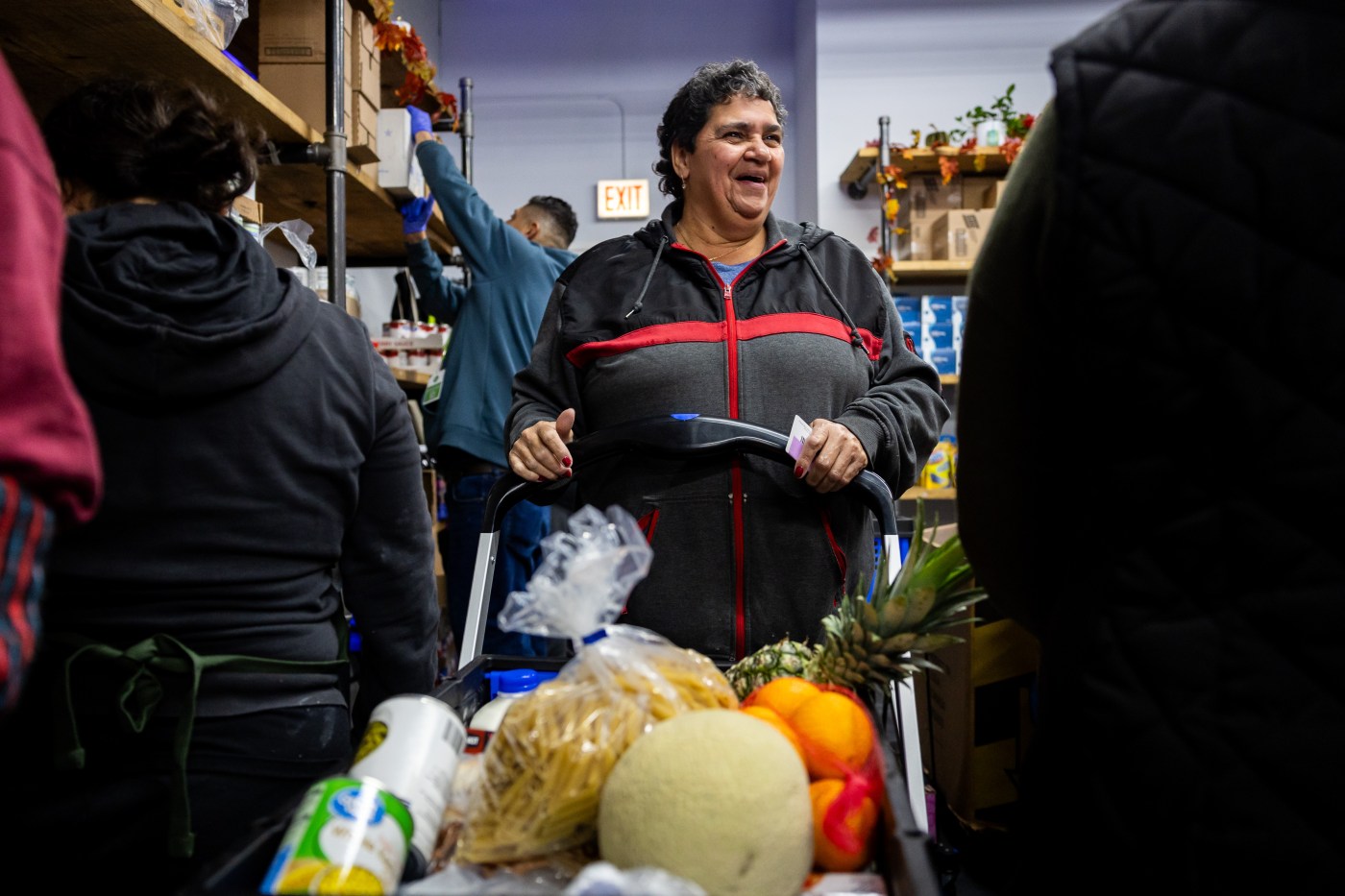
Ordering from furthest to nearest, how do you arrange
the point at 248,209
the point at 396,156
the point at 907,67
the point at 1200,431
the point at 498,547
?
the point at 907,67
the point at 396,156
the point at 498,547
the point at 248,209
the point at 1200,431

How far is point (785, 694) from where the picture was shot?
942mm

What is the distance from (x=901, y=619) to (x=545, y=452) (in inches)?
27.0

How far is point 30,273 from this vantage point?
0.61 meters

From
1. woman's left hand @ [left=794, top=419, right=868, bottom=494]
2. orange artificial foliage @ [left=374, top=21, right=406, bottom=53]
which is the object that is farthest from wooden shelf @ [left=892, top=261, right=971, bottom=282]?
woman's left hand @ [left=794, top=419, right=868, bottom=494]

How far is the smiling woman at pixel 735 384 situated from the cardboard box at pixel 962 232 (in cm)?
327

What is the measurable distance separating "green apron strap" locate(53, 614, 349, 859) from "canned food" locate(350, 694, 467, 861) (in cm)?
40

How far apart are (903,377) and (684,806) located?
1303mm

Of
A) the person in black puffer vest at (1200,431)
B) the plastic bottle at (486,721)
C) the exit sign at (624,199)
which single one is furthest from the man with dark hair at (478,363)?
the exit sign at (624,199)

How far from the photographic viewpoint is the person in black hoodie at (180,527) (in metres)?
1.13

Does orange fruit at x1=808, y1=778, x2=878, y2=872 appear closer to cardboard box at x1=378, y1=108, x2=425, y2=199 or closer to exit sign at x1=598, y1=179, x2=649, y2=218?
cardboard box at x1=378, y1=108, x2=425, y2=199

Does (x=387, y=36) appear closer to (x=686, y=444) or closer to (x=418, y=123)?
(x=418, y=123)

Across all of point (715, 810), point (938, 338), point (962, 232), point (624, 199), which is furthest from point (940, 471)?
point (715, 810)

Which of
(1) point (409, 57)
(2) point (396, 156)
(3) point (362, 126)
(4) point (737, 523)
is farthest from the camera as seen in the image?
(1) point (409, 57)

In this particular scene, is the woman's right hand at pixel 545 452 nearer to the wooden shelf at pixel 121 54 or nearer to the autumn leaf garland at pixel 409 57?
the wooden shelf at pixel 121 54
